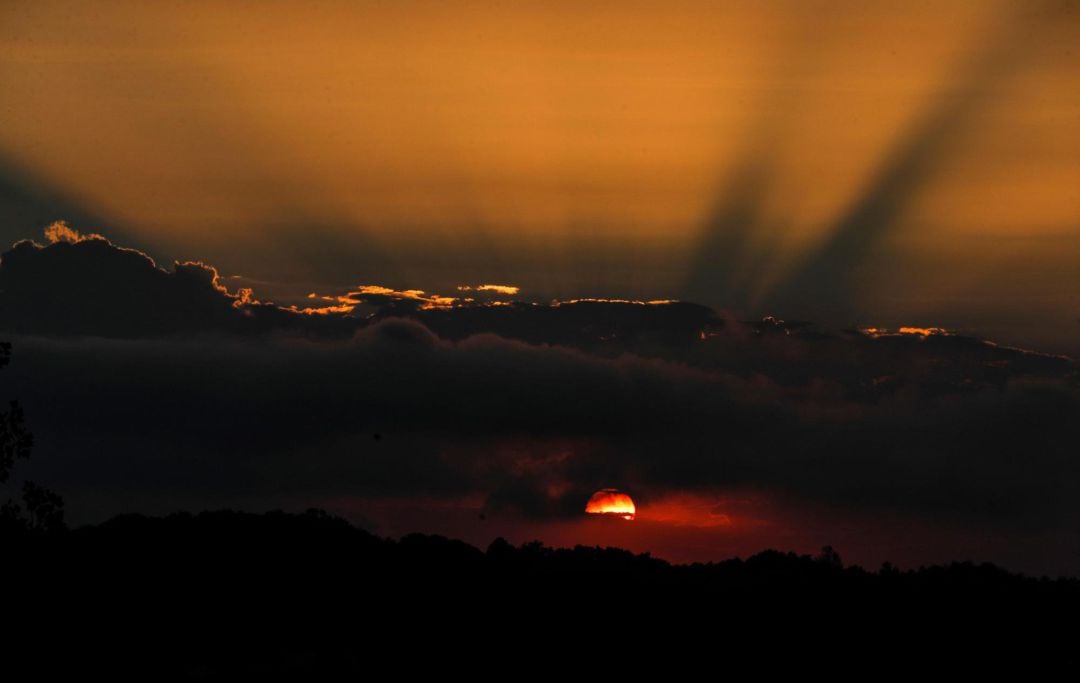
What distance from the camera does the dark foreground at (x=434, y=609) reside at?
9456 cm

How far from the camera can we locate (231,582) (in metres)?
112

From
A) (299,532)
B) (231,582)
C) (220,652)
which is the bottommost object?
(220,652)

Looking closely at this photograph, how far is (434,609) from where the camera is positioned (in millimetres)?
118188

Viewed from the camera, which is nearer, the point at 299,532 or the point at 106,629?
the point at 106,629

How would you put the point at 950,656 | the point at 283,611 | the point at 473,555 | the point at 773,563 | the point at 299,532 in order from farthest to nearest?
the point at 773,563, the point at 473,555, the point at 299,532, the point at 950,656, the point at 283,611

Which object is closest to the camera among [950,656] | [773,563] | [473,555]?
[950,656]

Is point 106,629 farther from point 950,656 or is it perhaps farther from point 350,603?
point 950,656

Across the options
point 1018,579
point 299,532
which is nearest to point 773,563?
point 1018,579

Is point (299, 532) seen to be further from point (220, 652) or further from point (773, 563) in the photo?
point (773, 563)

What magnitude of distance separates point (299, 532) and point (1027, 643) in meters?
63.9

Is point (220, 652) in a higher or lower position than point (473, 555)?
lower

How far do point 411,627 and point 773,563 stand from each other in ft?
204

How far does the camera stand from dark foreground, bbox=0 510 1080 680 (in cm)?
9456

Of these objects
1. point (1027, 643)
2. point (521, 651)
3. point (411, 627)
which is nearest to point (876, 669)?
point (1027, 643)
